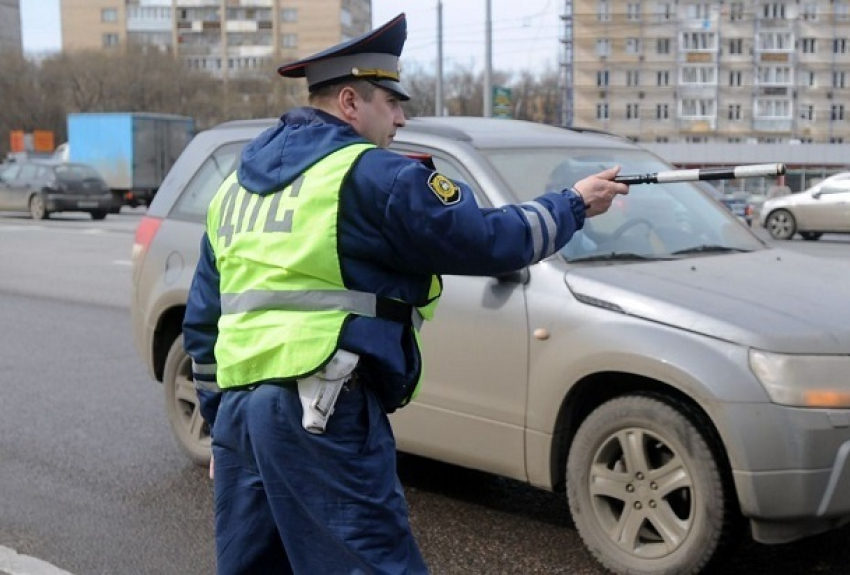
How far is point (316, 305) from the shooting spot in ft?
8.27

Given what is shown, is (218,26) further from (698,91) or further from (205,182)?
(205,182)

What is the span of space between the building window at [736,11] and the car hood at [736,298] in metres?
110

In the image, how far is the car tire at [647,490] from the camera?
4.07 m

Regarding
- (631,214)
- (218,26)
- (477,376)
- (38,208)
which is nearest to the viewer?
(477,376)

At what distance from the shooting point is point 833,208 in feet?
83.5

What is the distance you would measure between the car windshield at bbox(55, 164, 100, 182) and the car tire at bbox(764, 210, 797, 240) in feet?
55.9

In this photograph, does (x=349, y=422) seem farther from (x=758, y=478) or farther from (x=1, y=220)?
(x=1, y=220)

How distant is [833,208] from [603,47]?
85.5 meters

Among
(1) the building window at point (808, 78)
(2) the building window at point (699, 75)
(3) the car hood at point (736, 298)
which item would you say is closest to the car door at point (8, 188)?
(3) the car hood at point (736, 298)

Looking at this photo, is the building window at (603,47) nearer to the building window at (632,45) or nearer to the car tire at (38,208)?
the building window at (632,45)

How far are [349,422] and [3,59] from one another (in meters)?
90.9

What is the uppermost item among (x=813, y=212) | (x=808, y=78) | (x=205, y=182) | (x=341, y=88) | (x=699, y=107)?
(x=808, y=78)

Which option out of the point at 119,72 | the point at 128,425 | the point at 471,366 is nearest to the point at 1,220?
the point at 128,425

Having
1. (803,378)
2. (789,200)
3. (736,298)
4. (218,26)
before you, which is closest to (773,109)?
(218,26)
